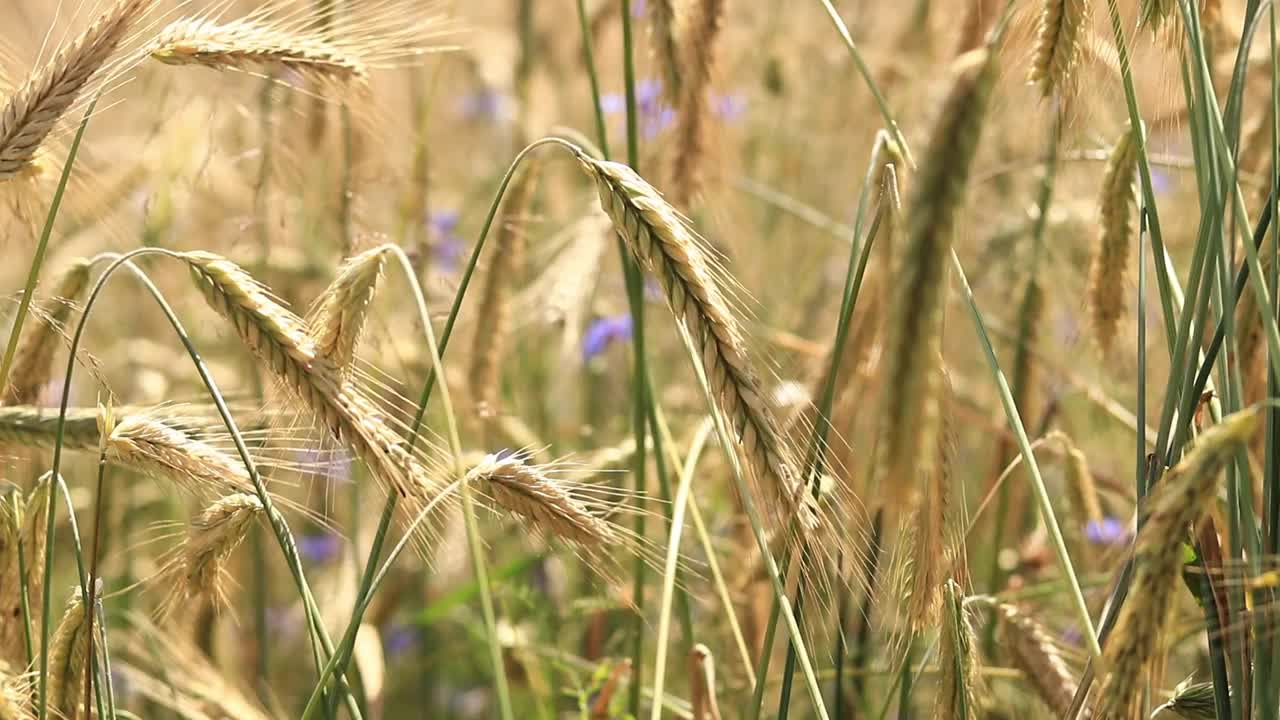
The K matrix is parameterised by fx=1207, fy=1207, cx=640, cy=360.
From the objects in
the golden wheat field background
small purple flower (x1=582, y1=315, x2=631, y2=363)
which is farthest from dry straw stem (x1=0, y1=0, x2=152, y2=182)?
small purple flower (x1=582, y1=315, x2=631, y2=363)

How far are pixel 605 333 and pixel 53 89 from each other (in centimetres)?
141

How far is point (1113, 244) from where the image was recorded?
4.24 feet

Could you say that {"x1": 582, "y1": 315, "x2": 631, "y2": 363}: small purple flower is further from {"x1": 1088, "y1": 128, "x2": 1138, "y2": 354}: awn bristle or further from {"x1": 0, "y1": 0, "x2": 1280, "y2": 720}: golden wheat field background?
{"x1": 1088, "y1": 128, "x2": 1138, "y2": 354}: awn bristle

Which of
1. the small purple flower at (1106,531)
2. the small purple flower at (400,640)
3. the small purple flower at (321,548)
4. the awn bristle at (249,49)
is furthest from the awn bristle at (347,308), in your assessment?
the small purple flower at (321,548)

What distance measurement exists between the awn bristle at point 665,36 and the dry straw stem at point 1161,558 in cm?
82

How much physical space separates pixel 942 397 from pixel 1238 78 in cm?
42

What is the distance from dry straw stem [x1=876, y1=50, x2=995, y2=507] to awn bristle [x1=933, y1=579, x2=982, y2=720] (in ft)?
1.60

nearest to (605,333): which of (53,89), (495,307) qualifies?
(495,307)

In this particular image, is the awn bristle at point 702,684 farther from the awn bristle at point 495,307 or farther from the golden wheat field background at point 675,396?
the awn bristle at point 495,307

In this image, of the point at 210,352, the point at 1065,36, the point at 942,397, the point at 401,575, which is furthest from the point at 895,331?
the point at 210,352

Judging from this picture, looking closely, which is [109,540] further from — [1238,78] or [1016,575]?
[1238,78]

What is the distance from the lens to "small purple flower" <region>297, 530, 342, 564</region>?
113 inches

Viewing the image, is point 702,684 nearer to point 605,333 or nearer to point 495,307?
point 495,307

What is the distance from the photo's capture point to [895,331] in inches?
25.3
